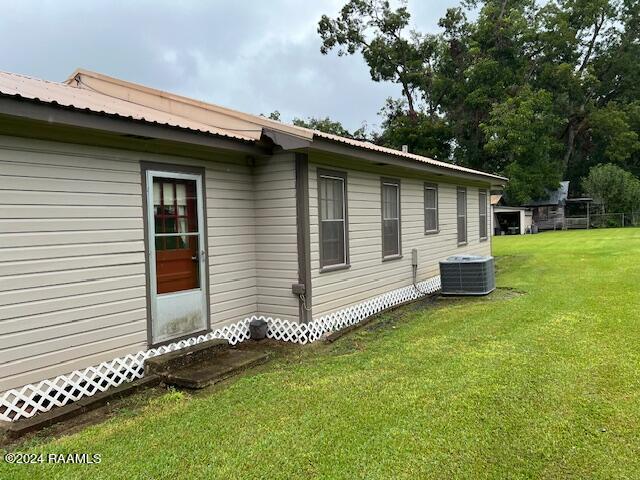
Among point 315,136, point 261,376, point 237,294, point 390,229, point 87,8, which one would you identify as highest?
point 87,8

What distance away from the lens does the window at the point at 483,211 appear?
1338cm

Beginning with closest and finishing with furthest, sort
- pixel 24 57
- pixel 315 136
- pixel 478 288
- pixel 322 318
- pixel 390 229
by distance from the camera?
pixel 315 136, pixel 322 318, pixel 390 229, pixel 478 288, pixel 24 57

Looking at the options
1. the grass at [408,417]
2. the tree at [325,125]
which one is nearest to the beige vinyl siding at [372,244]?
the grass at [408,417]

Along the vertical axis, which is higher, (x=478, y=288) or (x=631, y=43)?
(x=631, y=43)

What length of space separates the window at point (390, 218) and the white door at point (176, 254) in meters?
3.69

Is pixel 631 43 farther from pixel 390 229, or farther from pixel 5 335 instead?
pixel 5 335

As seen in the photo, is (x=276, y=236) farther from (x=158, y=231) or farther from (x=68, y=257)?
(x=68, y=257)

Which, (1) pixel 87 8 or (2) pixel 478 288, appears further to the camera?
(1) pixel 87 8

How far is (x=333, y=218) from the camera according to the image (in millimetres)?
6719

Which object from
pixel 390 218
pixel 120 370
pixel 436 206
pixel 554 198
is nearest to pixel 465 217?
pixel 436 206

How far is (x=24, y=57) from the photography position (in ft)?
60.9

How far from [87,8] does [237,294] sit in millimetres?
13151

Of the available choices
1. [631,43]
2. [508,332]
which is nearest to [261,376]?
[508,332]

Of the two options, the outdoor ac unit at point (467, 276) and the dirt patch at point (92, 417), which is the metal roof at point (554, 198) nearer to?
the outdoor ac unit at point (467, 276)
